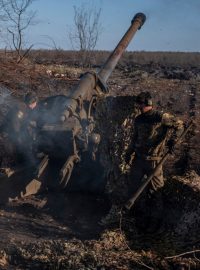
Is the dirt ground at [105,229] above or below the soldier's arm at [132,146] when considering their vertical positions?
below

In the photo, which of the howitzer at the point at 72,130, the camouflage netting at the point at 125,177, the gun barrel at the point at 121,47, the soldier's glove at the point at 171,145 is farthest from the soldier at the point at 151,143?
the gun barrel at the point at 121,47

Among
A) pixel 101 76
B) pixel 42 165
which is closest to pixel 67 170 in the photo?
pixel 42 165

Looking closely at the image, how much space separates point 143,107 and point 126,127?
0.69m

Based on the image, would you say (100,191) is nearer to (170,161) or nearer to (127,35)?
(170,161)

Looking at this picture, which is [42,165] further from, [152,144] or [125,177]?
[152,144]

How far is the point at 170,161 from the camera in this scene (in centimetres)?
1102

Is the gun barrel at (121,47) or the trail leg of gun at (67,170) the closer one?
the trail leg of gun at (67,170)

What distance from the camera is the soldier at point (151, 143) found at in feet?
27.0

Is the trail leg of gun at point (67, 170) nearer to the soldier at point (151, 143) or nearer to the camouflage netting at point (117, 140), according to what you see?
the camouflage netting at point (117, 140)

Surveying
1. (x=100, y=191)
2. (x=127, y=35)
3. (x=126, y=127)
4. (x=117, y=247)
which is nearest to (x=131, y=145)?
(x=126, y=127)

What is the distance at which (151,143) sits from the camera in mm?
8328

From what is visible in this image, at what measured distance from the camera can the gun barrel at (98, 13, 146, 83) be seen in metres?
11.8

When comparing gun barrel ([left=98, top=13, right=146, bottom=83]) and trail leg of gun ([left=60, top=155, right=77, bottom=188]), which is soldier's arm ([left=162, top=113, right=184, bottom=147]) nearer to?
trail leg of gun ([left=60, top=155, right=77, bottom=188])

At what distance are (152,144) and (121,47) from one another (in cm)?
457
